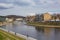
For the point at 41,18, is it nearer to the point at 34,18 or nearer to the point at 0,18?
the point at 34,18

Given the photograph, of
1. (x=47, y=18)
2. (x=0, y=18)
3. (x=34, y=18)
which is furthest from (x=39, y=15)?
(x=0, y=18)

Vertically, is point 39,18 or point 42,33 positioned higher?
point 42,33

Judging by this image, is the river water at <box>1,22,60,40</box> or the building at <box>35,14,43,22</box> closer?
the river water at <box>1,22,60,40</box>

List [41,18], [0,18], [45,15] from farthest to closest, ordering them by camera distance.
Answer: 1. [0,18]
2. [41,18]
3. [45,15]

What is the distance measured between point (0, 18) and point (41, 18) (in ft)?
157

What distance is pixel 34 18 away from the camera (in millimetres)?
193875

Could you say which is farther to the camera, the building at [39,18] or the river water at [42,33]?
the building at [39,18]

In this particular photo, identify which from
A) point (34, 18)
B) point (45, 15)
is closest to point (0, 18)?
point (34, 18)

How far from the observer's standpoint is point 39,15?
636 ft

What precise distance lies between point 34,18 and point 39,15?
21.8 ft

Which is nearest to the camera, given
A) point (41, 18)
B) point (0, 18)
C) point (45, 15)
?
point (45, 15)

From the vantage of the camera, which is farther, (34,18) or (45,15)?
(34,18)

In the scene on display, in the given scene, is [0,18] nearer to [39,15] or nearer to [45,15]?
[39,15]

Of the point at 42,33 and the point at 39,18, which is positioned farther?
the point at 39,18
